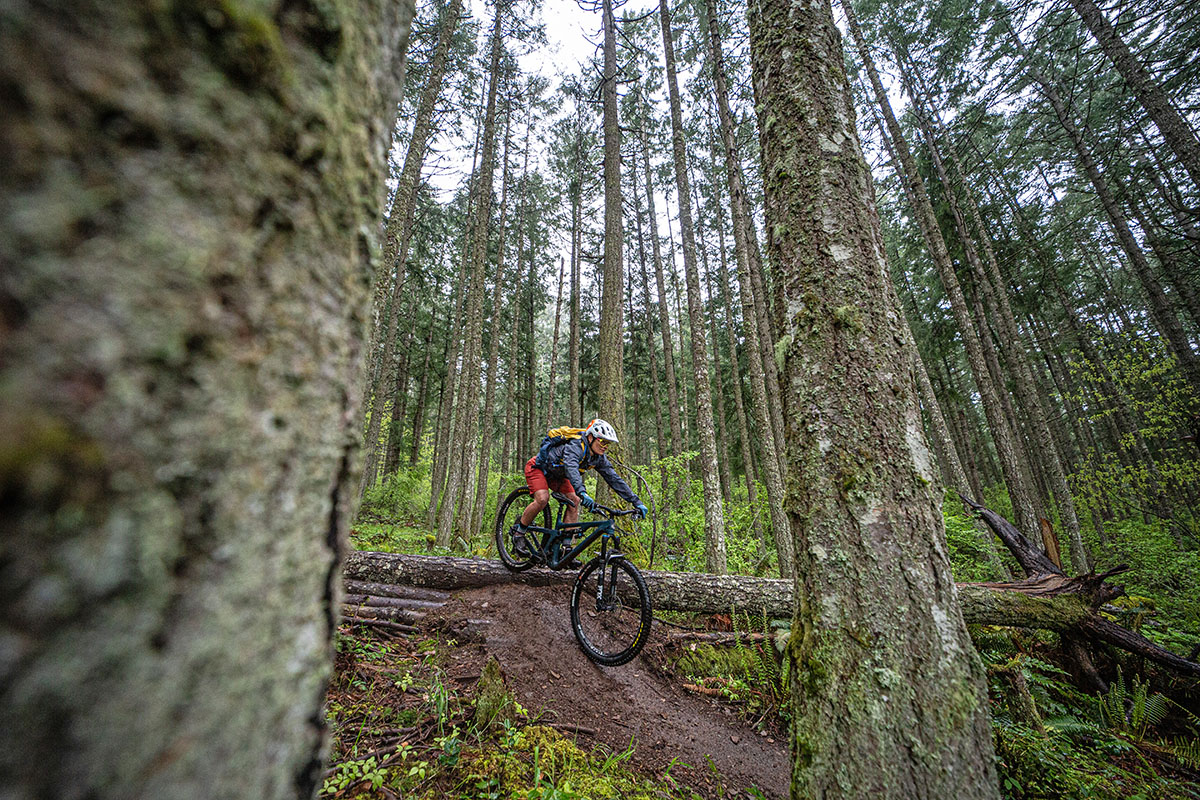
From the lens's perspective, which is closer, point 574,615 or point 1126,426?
point 574,615

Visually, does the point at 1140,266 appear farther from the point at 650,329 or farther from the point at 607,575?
the point at 607,575

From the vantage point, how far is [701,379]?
768cm

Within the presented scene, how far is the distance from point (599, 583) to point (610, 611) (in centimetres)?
31

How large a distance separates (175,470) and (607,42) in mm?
12509

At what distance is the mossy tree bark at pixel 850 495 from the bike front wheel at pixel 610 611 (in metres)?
Result: 2.58

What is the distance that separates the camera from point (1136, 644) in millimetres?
4156

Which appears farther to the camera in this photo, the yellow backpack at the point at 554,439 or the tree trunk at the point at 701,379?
the tree trunk at the point at 701,379

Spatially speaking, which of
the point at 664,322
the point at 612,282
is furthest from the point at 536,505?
the point at 664,322

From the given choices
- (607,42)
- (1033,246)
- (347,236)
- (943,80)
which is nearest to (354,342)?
(347,236)

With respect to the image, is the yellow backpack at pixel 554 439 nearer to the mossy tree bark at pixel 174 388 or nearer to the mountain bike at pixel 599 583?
the mountain bike at pixel 599 583

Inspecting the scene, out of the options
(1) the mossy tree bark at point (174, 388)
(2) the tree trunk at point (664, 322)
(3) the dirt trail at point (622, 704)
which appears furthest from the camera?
(2) the tree trunk at point (664, 322)

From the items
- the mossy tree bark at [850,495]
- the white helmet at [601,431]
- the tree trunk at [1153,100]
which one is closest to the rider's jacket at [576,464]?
the white helmet at [601,431]

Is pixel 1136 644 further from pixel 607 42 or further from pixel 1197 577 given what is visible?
pixel 607 42

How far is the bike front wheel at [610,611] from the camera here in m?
4.39
